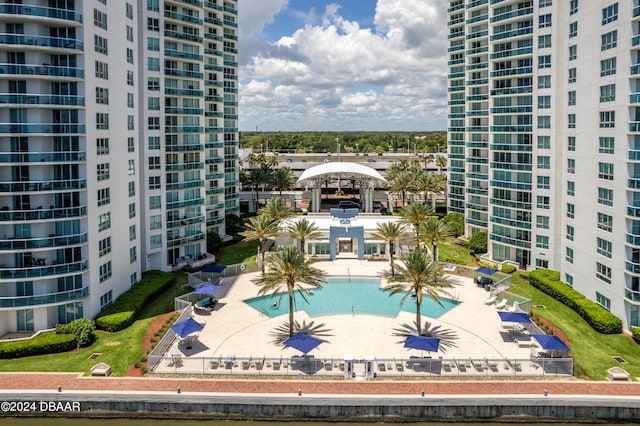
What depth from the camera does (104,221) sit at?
4978cm

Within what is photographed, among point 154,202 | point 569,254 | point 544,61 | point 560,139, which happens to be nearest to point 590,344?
point 569,254

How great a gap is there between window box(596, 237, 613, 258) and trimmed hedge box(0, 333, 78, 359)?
161 feet

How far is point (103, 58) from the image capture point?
49.3 metres

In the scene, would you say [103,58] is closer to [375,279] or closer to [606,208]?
[375,279]

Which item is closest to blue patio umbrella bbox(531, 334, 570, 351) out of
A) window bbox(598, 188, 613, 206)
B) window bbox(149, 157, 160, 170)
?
window bbox(598, 188, 613, 206)

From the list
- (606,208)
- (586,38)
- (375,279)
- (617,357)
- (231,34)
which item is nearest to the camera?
(617,357)

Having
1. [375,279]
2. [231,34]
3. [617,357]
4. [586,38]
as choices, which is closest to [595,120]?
[586,38]

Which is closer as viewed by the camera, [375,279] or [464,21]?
[375,279]

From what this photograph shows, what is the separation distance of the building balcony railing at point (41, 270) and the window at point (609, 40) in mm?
53509

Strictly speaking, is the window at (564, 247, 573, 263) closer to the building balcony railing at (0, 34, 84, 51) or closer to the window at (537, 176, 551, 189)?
the window at (537, 176, 551, 189)

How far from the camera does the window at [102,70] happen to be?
159ft

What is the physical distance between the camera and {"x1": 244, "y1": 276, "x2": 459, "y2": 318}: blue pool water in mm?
52516

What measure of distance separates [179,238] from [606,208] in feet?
163

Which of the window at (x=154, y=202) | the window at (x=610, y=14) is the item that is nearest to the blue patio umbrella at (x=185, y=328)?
the window at (x=154, y=202)
